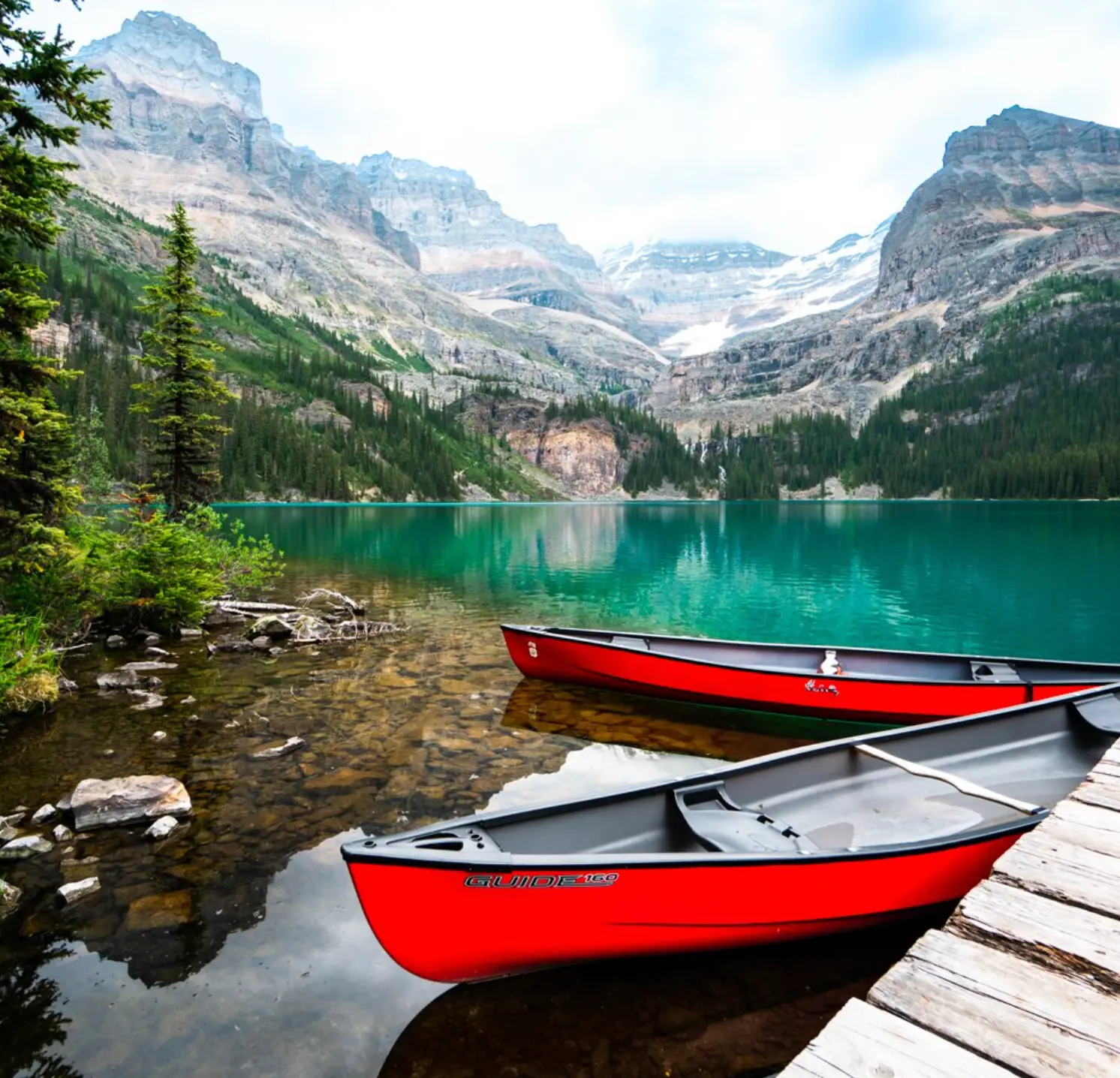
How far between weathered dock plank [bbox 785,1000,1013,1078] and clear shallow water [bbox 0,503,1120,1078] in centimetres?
299

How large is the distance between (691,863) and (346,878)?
471cm

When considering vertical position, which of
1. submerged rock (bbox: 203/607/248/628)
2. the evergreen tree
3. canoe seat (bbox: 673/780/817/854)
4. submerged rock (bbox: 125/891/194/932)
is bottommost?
submerged rock (bbox: 203/607/248/628)

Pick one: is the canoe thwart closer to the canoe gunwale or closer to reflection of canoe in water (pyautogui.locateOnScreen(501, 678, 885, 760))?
the canoe gunwale

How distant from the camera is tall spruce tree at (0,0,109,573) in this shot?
10766 millimetres

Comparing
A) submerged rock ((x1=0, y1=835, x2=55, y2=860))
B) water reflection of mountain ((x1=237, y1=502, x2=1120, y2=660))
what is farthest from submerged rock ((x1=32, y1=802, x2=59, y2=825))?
water reflection of mountain ((x1=237, y1=502, x2=1120, y2=660))

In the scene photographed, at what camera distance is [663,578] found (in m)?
42.2

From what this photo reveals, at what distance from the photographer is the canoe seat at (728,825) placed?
6785 millimetres

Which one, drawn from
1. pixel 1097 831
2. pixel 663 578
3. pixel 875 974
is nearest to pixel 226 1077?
pixel 875 974

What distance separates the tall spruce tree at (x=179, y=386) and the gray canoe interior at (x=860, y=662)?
16644 mm

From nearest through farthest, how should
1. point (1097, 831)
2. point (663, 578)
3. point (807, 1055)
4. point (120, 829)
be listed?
point (807, 1055)
point (1097, 831)
point (120, 829)
point (663, 578)

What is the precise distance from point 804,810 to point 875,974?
1827mm

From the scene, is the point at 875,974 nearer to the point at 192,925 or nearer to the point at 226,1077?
the point at 226,1077

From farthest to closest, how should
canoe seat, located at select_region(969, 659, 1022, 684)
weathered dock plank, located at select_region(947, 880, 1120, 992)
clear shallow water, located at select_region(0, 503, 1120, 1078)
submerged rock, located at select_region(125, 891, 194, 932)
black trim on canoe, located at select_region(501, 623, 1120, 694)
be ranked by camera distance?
canoe seat, located at select_region(969, 659, 1022, 684), black trim on canoe, located at select_region(501, 623, 1120, 694), submerged rock, located at select_region(125, 891, 194, 932), clear shallow water, located at select_region(0, 503, 1120, 1078), weathered dock plank, located at select_region(947, 880, 1120, 992)

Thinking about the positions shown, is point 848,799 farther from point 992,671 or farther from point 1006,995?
point 992,671
